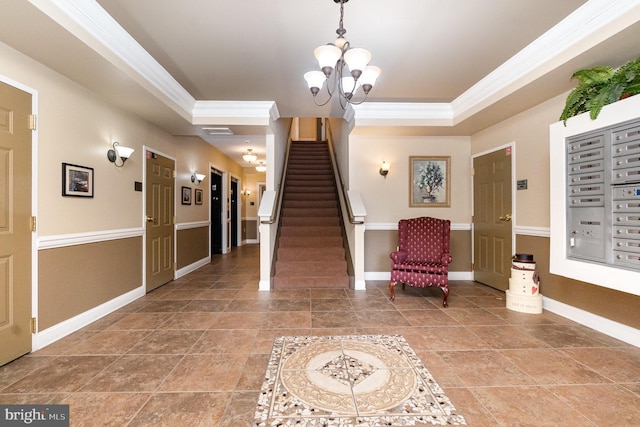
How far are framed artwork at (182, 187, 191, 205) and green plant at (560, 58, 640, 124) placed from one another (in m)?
5.29

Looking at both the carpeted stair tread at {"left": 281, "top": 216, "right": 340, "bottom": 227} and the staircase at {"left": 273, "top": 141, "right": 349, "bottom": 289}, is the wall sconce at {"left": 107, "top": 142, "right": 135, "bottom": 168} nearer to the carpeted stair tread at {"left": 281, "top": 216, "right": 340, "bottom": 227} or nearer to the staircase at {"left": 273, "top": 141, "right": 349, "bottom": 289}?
the staircase at {"left": 273, "top": 141, "right": 349, "bottom": 289}

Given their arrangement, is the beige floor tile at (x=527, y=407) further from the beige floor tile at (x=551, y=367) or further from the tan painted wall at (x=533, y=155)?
the tan painted wall at (x=533, y=155)

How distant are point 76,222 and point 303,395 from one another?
2705 millimetres

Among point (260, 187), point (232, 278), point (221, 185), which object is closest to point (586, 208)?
point (232, 278)

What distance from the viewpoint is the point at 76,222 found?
283 centimetres

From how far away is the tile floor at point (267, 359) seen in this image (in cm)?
168

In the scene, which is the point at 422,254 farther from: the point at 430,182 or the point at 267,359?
the point at 267,359

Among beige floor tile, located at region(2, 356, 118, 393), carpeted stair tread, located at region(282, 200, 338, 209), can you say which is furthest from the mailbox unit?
beige floor tile, located at region(2, 356, 118, 393)

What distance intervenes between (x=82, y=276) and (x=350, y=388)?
2.81 meters

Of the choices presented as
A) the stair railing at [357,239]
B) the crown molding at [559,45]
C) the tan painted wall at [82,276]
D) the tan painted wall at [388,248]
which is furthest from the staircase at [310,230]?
the crown molding at [559,45]

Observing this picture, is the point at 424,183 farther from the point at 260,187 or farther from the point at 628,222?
the point at 260,187

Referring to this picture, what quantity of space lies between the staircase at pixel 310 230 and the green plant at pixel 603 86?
3.23 metres

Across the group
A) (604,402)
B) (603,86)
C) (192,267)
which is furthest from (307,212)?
(604,402)

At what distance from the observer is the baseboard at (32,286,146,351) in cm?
246
